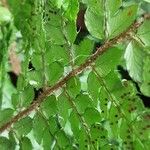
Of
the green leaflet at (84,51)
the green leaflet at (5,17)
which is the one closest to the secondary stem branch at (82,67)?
the green leaflet at (84,51)

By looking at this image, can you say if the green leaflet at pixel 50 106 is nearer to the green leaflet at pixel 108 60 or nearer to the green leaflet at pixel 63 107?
the green leaflet at pixel 63 107

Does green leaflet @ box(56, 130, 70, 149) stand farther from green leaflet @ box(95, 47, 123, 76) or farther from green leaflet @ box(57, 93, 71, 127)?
green leaflet @ box(95, 47, 123, 76)

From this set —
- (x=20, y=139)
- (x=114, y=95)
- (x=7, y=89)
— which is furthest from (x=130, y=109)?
(x=7, y=89)

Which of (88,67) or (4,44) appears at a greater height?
(4,44)

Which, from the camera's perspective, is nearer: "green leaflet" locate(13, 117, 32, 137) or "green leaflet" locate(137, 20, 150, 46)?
"green leaflet" locate(137, 20, 150, 46)

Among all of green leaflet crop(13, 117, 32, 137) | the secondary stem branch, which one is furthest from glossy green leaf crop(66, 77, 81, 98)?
green leaflet crop(13, 117, 32, 137)

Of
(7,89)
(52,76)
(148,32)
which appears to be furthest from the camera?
(7,89)

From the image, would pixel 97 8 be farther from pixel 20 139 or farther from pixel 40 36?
pixel 20 139

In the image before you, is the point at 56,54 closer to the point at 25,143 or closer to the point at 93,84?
the point at 93,84
